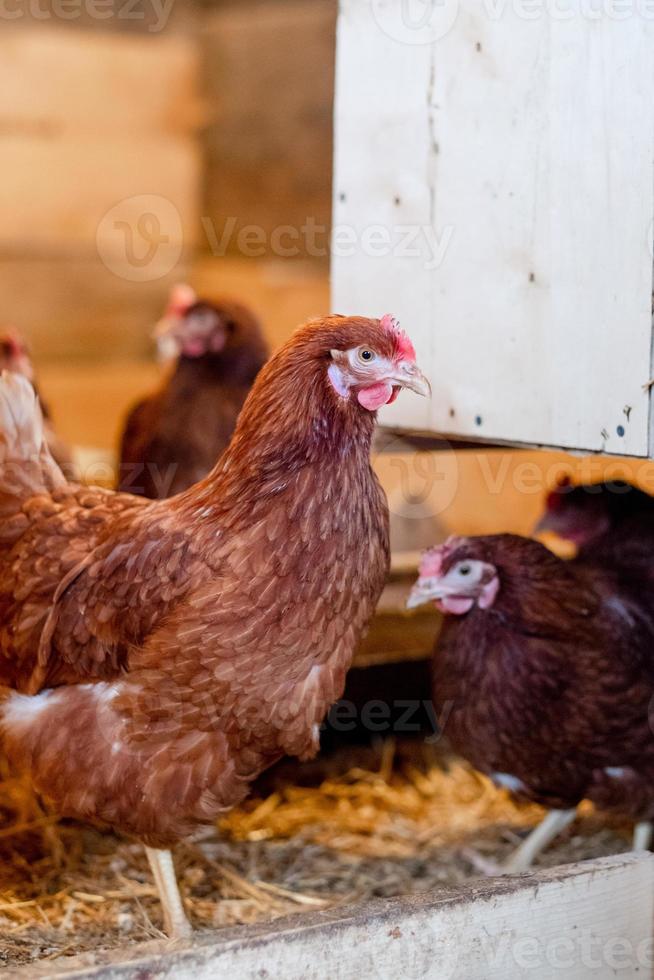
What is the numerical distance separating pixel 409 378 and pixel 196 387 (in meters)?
1.44

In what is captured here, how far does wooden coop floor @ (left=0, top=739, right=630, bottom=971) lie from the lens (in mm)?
1998

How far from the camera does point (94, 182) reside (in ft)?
17.4

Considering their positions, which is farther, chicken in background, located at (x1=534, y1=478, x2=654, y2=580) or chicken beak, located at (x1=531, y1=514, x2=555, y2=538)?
chicken beak, located at (x1=531, y1=514, x2=555, y2=538)

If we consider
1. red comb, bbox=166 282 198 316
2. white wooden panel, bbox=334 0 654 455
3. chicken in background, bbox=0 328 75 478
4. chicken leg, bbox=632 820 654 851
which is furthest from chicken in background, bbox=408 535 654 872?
red comb, bbox=166 282 198 316

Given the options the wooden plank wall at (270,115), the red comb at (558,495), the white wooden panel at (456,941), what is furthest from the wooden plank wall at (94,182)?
the white wooden panel at (456,941)

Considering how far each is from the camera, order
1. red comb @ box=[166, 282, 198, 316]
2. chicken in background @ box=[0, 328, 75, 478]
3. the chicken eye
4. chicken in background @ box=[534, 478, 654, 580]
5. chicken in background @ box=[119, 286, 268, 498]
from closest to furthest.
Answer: the chicken eye
chicken in background @ box=[534, 478, 654, 580]
chicken in background @ box=[0, 328, 75, 478]
chicken in background @ box=[119, 286, 268, 498]
red comb @ box=[166, 282, 198, 316]

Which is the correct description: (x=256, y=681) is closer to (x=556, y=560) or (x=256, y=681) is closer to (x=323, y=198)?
(x=556, y=560)

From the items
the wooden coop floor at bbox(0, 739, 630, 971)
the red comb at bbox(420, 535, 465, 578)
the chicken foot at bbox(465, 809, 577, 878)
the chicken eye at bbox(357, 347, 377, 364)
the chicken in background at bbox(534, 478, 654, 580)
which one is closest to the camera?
the chicken eye at bbox(357, 347, 377, 364)

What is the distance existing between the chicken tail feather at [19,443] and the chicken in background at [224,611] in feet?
0.65

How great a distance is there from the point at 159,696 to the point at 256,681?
15 centimetres

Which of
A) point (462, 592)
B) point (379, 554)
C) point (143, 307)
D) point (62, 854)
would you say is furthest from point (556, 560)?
point (143, 307)

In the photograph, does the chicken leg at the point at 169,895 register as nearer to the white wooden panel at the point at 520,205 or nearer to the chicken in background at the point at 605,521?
the white wooden panel at the point at 520,205

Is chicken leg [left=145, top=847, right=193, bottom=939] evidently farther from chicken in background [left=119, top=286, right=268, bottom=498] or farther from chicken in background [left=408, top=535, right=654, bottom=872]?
chicken in background [left=119, top=286, right=268, bottom=498]

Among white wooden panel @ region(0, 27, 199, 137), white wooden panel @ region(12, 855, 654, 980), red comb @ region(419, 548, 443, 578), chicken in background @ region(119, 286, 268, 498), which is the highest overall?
white wooden panel @ region(0, 27, 199, 137)
